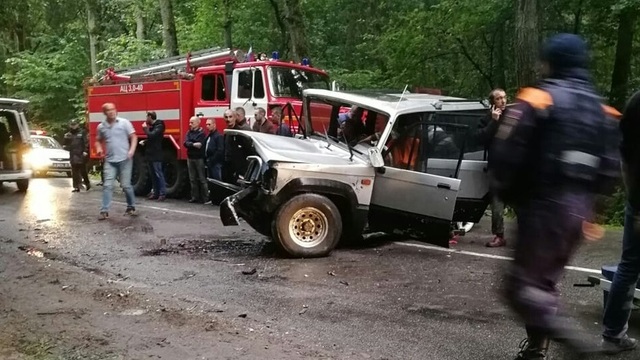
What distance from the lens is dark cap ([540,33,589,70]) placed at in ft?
11.7

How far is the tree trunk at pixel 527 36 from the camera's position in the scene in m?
12.4

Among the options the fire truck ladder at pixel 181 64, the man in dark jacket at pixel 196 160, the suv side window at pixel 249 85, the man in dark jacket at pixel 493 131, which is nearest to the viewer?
the man in dark jacket at pixel 493 131

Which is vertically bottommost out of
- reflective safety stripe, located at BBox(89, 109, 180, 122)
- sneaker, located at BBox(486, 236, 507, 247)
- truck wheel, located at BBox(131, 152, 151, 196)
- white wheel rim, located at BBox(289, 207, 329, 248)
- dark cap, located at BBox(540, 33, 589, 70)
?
truck wheel, located at BBox(131, 152, 151, 196)

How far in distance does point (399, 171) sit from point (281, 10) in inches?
768

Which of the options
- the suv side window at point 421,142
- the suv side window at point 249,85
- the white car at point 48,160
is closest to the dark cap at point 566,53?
the suv side window at point 421,142

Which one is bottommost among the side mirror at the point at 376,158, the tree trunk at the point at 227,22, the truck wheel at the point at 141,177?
the truck wheel at the point at 141,177

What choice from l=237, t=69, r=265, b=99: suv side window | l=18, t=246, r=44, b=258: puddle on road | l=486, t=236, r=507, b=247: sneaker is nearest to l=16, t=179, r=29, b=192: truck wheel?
l=237, t=69, r=265, b=99: suv side window

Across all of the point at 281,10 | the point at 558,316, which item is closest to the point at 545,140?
the point at 558,316

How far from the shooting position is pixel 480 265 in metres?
7.78

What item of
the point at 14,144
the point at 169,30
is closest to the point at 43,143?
the point at 169,30

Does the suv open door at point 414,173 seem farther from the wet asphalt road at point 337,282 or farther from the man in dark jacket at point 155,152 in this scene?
the man in dark jacket at point 155,152

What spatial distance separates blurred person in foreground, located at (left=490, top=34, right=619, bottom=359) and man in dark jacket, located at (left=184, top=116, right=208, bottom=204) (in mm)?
11006

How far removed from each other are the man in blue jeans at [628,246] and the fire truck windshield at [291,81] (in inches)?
409

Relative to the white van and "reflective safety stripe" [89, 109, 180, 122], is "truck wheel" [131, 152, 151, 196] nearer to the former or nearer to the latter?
"reflective safety stripe" [89, 109, 180, 122]
